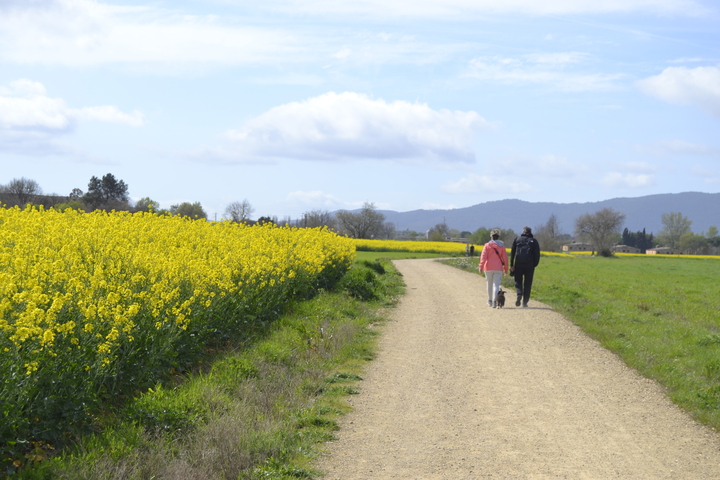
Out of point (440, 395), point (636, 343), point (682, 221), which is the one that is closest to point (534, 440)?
point (440, 395)

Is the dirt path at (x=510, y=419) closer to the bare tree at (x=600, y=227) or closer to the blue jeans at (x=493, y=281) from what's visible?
the blue jeans at (x=493, y=281)

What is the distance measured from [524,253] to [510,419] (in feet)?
29.7

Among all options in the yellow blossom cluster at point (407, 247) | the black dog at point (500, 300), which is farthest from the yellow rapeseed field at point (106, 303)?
the yellow blossom cluster at point (407, 247)

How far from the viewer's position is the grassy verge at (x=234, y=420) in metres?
5.43

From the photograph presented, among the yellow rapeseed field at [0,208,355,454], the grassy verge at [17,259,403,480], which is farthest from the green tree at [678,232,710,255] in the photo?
the grassy verge at [17,259,403,480]

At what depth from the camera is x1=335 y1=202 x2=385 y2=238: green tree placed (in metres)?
100

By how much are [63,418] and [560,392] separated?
19.5ft

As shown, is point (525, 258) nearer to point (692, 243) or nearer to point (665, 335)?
point (665, 335)

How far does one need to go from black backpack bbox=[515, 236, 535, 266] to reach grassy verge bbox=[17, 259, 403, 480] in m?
6.47

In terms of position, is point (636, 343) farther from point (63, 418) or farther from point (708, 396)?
point (63, 418)

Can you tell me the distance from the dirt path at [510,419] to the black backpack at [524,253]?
3823 millimetres

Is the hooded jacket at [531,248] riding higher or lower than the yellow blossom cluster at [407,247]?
higher

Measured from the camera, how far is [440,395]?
322 inches

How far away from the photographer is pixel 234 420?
6.52 metres
